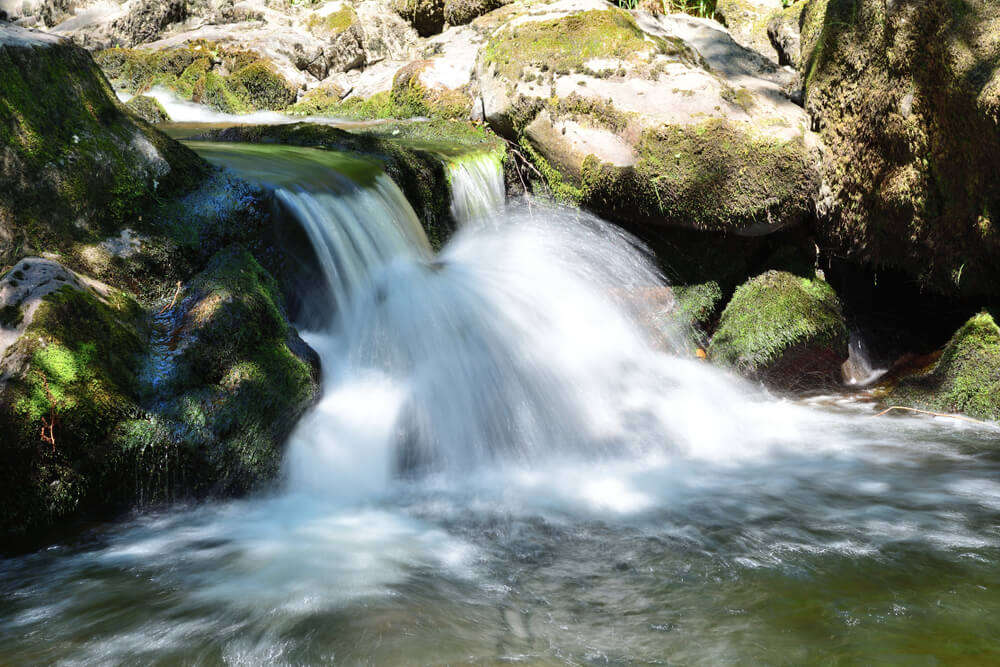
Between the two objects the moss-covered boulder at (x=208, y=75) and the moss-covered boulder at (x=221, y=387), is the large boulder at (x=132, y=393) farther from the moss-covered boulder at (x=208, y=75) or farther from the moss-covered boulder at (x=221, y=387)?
the moss-covered boulder at (x=208, y=75)

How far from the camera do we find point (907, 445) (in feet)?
15.0

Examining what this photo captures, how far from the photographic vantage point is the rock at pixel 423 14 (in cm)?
1391

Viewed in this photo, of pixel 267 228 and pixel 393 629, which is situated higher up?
pixel 267 228

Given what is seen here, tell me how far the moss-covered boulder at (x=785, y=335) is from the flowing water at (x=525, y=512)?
238mm

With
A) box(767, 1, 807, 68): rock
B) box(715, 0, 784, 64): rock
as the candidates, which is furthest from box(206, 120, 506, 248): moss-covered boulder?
box(715, 0, 784, 64): rock

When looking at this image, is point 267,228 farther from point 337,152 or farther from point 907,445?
point 907,445

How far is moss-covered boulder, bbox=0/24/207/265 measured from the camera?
3.82 metres

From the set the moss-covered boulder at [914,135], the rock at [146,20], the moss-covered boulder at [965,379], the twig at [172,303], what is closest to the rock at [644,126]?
the moss-covered boulder at [914,135]

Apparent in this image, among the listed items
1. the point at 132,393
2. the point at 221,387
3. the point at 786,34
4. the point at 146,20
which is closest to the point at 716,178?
the point at 221,387

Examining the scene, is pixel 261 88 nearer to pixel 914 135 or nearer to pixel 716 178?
pixel 716 178

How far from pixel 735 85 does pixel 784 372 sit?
2.61 meters

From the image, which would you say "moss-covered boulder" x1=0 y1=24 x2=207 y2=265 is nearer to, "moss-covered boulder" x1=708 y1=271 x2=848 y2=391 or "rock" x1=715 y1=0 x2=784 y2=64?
"moss-covered boulder" x1=708 y1=271 x2=848 y2=391

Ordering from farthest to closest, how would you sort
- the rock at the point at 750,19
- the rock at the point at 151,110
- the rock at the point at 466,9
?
the rock at the point at 466,9
the rock at the point at 750,19
the rock at the point at 151,110

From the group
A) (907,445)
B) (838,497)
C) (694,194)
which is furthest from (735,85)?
(838,497)
